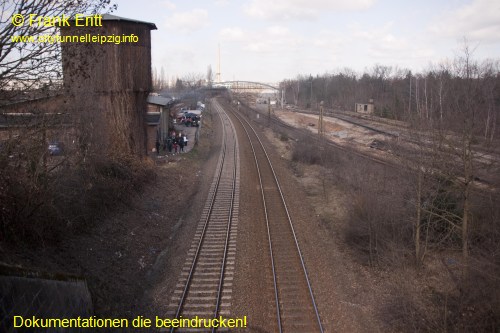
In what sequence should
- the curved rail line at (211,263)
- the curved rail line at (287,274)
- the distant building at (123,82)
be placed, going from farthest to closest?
the distant building at (123,82), the curved rail line at (211,263), the curved rail line at (287,274)

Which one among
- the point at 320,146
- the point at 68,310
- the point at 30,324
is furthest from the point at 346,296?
the point at 320,146

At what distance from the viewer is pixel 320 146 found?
88.8ft

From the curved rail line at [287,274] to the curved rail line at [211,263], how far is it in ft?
4.02

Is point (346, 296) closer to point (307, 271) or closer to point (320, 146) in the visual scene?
point (307, 271)

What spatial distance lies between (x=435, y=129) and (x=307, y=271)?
489 centimetres

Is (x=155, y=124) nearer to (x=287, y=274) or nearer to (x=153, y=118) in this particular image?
(x=153, y=118)

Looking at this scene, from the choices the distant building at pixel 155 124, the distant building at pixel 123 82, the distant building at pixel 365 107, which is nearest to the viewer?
the distant building at pixel 123 82

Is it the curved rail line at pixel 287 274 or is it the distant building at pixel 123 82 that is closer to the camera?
the curved rail line at pixel 287 274

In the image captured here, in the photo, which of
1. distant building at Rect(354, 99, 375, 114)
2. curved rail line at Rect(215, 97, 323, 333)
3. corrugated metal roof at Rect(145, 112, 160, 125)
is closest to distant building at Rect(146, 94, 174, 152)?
corrugated metal roof at Rect(145, 112, 160, 125)

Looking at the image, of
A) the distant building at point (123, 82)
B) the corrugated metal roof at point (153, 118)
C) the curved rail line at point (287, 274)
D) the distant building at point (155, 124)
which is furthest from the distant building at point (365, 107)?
the curved rail line at point (287, 274)

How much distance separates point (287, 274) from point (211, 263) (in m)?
2.19

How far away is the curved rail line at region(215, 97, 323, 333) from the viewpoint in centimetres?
902

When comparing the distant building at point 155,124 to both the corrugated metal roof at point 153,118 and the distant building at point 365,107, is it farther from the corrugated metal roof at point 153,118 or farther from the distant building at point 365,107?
the distant building at point 365,107

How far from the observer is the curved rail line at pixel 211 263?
9.62 m
